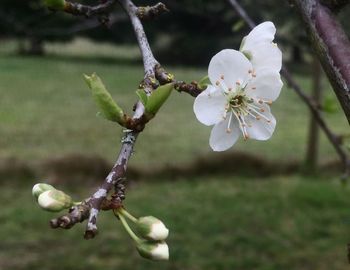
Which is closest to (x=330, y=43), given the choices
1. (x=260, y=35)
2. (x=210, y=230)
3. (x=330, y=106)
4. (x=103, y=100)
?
(x=260, y=35)

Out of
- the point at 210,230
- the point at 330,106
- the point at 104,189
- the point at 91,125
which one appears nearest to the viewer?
the point at 104,189

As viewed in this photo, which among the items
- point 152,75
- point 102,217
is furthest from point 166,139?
point 152,75

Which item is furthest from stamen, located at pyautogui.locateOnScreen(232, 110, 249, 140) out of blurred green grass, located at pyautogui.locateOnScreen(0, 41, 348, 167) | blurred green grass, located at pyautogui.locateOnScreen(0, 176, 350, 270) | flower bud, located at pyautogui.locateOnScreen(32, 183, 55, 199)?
blurred green grass, located at pyautogui.locateOnScreen(0, 41, 348, 167)

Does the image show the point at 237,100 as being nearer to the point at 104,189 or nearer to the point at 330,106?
the point at 104,189

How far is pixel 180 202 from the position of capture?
482 centimetres

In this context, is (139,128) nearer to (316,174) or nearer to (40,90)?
(316,174)

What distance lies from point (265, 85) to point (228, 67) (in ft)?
0.15

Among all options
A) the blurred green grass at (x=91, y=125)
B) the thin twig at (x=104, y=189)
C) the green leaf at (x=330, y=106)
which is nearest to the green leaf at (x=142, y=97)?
the thin twig at (x=104, y=189)

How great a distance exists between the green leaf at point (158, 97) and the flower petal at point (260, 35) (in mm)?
134

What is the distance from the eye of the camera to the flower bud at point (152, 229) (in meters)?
0.57

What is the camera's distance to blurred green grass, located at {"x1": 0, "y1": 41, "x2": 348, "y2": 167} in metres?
6.20

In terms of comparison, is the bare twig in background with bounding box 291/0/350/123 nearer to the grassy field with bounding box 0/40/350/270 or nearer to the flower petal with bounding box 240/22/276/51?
the flower petal with bounding box 240/22/276/51

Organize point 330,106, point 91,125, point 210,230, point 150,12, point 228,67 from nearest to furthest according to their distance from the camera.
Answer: point 228,67 → point 150,12 → point 330,106 → point 210,230 → point 91,125

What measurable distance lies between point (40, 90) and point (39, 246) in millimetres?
5098
